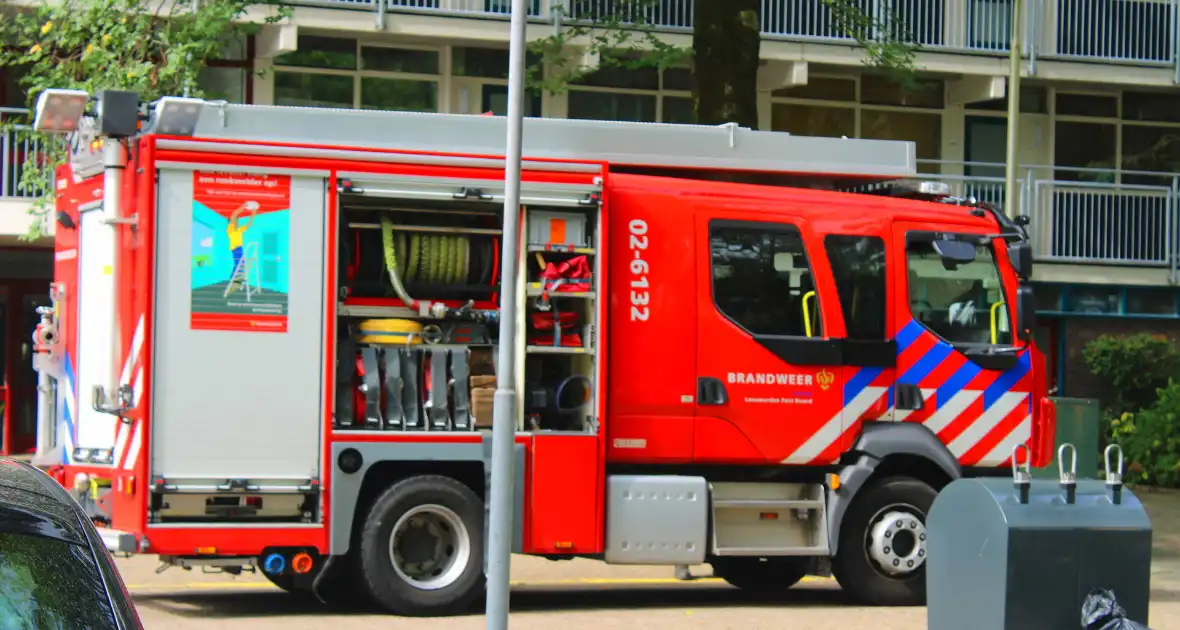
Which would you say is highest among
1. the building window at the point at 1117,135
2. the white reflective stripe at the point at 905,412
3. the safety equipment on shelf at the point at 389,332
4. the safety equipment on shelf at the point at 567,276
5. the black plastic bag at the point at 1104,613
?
the building window at the point at 1117,135

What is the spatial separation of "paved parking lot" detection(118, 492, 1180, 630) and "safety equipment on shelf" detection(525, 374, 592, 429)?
125 centimetres

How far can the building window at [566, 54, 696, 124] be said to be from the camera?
78.9ft

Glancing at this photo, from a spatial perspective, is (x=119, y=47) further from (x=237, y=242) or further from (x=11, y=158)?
(x=11, y=158)

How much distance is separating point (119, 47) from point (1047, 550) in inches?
383

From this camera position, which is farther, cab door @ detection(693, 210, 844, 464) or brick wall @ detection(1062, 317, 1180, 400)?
brick wall @ detection(1062, 317, 1180, 400)

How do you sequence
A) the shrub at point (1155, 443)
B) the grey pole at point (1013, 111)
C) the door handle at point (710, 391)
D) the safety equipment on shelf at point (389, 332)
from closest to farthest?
the safety equipment on shelf at point (389, 332) → the door handle at point (710, 391) → the shrub at point (1155, 443) → the grey pole at point (1013, 111)

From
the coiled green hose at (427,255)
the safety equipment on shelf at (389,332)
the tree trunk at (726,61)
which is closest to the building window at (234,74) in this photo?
the tree trunk at (726,61)

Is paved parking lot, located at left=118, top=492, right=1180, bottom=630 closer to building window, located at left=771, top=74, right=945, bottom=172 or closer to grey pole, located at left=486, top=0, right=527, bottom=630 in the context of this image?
grey pole, located at left=486, top=0, right=527, bottom=630

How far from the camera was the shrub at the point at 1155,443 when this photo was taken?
20.8m

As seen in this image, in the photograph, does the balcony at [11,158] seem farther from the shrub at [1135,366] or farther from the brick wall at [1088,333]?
the brick wall at [1088,333]

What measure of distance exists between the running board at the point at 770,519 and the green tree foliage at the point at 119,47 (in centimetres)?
608

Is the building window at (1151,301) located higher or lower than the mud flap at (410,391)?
higher

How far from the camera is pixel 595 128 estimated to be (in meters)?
11.0

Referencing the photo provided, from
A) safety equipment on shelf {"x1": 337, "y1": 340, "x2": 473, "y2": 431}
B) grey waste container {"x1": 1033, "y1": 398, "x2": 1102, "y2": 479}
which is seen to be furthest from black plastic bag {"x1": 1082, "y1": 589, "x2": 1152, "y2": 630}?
grey waste container {"x1": 1033, "y1": 398, "x2": 1102, "y2": 479}
